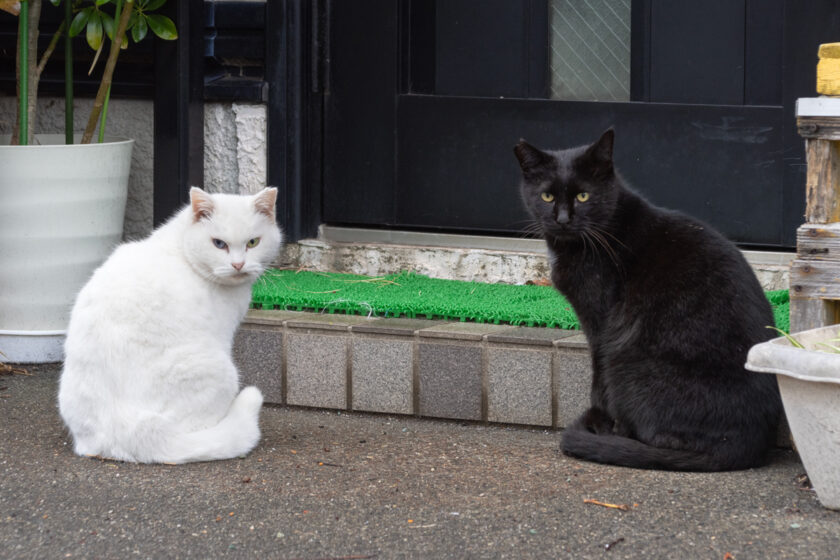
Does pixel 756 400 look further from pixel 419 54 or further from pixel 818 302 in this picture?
pixel 419 54

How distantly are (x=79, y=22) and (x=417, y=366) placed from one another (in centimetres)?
192

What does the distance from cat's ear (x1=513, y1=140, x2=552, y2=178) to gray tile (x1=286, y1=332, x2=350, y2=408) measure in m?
0.93

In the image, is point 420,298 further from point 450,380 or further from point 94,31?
point 94,31

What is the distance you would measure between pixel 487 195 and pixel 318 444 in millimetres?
1462

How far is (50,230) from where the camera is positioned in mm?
4414

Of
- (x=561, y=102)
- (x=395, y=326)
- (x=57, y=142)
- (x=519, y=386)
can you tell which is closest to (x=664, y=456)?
(x=519, y=386)

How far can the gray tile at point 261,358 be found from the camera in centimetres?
411

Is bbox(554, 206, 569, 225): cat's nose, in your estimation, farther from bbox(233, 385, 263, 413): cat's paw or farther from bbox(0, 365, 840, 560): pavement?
bbox(233, 385, 263, 413): cat's paw

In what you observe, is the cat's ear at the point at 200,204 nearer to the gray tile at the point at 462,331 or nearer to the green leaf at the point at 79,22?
the gray tile at the point at 462,331

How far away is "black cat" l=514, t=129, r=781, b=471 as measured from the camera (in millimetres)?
3234

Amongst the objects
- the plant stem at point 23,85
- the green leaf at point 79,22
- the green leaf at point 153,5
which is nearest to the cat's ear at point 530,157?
the green leaf at point 153,5

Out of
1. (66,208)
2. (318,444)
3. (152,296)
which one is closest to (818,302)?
(318,444)

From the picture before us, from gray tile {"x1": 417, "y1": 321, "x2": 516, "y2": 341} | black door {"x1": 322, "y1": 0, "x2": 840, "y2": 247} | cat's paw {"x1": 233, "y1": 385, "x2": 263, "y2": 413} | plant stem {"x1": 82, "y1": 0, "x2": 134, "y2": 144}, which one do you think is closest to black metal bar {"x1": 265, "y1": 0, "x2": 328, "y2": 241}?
black door {"x1": 322, "y1": 0, "x2": 840, "y2": 247}

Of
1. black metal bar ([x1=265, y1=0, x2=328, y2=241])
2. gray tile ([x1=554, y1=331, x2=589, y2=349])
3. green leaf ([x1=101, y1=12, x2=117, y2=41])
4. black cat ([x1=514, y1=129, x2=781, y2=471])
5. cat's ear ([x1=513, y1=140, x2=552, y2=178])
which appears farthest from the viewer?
black metal bar ([x1=265, y1=0, x2=328, y2=241])
